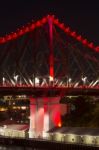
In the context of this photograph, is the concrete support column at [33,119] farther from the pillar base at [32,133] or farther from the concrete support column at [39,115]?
the concrete support column at [39,115]

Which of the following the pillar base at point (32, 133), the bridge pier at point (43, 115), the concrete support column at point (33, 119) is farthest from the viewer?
the concrete support column at point (33, 119)

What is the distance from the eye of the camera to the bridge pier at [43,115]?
36.0m

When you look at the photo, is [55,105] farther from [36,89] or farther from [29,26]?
[29,26]

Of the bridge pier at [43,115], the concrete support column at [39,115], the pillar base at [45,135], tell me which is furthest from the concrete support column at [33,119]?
the pillar base at [45,135]

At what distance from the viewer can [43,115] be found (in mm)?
36438

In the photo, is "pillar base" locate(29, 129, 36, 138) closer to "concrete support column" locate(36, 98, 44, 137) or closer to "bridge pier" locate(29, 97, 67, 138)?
"bridge pier" locate(29, 97, 67, 138)

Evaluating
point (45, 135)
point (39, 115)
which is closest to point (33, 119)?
point (39, 115)

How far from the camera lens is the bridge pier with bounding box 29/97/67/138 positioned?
1416 inches

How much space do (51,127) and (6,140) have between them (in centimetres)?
315

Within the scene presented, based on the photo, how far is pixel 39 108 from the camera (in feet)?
120

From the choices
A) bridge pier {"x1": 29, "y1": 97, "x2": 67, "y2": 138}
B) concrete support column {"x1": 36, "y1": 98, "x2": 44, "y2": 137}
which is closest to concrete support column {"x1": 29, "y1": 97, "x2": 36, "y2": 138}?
bridge pier {"x1": 29, "y1": 97, "x2": 67, "y2": 138}

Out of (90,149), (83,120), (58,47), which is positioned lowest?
(90,149)

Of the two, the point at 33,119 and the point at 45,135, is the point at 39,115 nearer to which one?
the point at 33,119

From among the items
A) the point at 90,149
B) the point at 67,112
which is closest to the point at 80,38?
the point at 67,112
